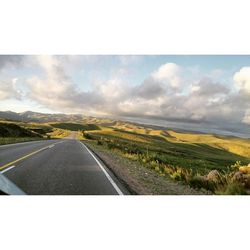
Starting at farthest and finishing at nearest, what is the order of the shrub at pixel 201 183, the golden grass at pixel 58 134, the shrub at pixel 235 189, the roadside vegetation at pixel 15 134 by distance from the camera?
the golden grass at pixel 58 134, the roadside vegetation at pixel 15 134, the shrub at pixel 201 183, the shrub at pixel 235 189

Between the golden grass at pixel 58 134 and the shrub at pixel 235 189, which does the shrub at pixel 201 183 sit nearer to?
the shrub at pixel 235 189

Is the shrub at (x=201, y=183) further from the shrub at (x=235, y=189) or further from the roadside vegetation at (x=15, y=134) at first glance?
the roadside vegetation at (x=15, y=134)

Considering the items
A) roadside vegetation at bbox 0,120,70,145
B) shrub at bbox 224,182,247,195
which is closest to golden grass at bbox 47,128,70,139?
roadside vegetation at bbox 0,120,70,145

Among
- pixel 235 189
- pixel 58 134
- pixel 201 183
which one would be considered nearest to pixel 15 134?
pixel 201 183

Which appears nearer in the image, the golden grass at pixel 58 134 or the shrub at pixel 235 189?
the shrub at pixel 235 189

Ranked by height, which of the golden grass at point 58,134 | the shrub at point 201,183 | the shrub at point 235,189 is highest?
the shrub at point 235,189

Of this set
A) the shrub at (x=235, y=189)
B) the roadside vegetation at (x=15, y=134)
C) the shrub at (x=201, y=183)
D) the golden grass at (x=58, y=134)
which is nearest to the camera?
the shrub at (x=235, y=189)

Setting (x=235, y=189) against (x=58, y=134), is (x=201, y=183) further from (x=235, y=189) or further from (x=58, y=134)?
(x=58, y=134)

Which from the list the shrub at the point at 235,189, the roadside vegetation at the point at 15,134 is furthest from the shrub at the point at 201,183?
the roadside vegetation at the point at 15,134

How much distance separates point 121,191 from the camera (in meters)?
6.48

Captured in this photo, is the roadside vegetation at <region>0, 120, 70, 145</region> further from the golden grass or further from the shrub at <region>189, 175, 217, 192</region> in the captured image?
the shrub at <region>189, 175, 217, 192</region>

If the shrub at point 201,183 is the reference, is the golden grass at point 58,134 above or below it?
below

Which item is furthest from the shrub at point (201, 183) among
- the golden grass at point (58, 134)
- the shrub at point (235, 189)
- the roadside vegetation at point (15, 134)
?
the golden grass at point (58, 134)
